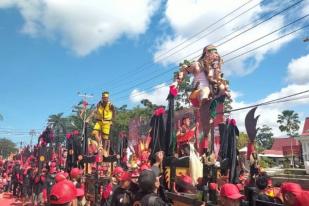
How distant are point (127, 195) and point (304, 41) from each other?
8.38 metres

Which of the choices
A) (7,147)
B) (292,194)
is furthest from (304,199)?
(7,147)

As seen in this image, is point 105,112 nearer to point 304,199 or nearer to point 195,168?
point 195,168

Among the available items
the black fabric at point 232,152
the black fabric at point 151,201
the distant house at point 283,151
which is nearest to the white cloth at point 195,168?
the black fabric at point 232,152

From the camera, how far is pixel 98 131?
12242 millimetres

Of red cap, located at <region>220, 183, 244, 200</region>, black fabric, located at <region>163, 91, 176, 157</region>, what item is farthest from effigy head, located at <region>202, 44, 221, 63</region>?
red cap, located at <region>220, 183, 244, 200</region>

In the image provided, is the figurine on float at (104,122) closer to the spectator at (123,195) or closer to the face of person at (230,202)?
the spectator at (123,195)

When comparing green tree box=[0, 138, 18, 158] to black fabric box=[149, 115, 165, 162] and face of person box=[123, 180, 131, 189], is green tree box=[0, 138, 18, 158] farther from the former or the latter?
face of person box=[123, 180, 131, 189]

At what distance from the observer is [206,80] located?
11852 millimetres

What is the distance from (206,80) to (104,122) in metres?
3.83

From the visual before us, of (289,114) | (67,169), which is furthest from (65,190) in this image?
(289,114)

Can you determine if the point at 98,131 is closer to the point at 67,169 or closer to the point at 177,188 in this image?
the point at 67,169

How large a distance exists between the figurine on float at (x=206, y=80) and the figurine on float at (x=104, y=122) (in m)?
2.81

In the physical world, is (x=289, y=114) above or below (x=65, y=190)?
above

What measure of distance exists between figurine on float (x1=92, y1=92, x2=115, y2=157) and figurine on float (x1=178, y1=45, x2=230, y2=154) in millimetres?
2810
